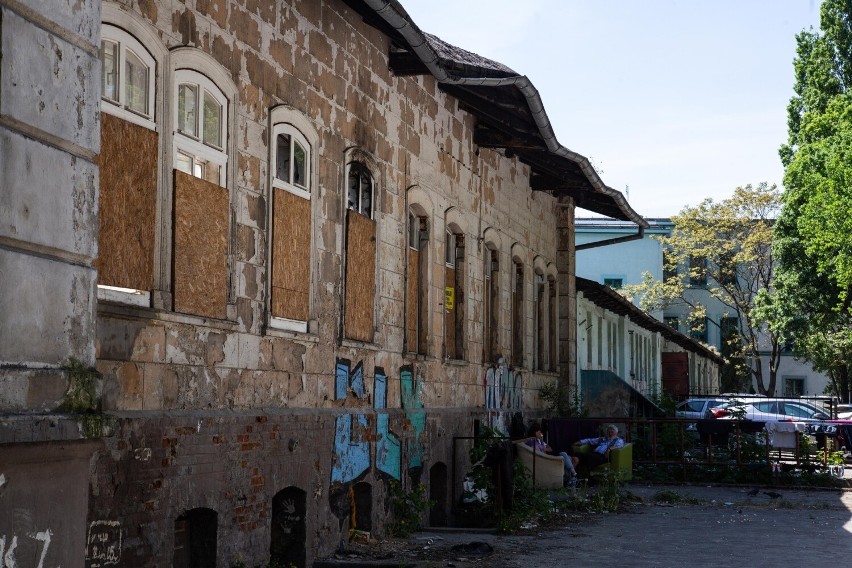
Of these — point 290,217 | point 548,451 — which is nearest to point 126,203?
point 290,217

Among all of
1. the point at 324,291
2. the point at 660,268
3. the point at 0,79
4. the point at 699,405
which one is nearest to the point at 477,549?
the point at 324,291

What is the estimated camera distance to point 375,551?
13.5 m

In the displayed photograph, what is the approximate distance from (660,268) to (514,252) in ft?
142

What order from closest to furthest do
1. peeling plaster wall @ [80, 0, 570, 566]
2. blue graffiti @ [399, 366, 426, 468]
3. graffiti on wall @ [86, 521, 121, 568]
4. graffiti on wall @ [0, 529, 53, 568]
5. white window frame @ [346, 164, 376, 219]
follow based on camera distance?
graffiti on wall @ [0, 529, 53, 568] < graffiti on wall @ [86, 521, 121, 568] < peeling plaster wall @ [80, 0, 570, 566] < white window frame @ [346, 164, 376, 219] < blue graffiti @ [399, 366, 426, 468]

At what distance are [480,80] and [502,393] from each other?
6800 millimetres

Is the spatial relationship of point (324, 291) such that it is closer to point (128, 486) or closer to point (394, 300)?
point (394, 300)

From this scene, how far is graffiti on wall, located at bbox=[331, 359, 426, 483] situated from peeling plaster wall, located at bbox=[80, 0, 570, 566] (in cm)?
3

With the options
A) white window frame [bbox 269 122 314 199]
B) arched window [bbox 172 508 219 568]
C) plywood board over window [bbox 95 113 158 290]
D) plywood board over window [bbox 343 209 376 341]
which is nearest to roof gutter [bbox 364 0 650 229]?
white window frame [bbox 269 122 314 199]

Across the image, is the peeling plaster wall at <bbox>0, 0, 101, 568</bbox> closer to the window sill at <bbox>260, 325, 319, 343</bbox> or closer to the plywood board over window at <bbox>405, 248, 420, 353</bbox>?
the window sill at <bbox>260, 325, 319, 343</bbox>

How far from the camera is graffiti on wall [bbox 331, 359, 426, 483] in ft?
44.4

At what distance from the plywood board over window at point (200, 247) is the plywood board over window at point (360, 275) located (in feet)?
10.5

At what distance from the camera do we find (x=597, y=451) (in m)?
23.7

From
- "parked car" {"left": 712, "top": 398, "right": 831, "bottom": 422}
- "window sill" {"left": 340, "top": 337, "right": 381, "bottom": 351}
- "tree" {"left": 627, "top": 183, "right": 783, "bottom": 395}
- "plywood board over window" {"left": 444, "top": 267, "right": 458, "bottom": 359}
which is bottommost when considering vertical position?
"parked car" {"left": 712, "top": 398, "right": 831, "bottom": 422}

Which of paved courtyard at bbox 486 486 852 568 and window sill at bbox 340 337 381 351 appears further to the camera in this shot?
window sill at bbox 340 337 381 351
